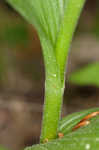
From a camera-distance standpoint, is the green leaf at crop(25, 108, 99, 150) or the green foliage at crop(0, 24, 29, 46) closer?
the green leaf at crop(25, 108, 99, 150)

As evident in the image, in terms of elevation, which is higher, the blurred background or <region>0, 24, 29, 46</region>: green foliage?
<region>0, 24, 29, 46</region>: green foliage

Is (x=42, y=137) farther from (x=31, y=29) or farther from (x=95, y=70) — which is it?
(x=31, y=29)

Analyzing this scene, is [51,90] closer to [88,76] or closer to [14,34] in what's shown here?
[88,76]

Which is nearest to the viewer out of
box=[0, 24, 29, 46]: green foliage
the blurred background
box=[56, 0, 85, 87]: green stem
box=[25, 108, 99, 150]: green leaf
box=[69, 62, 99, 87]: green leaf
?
box=[25, 108, 99, 150]: green leaf

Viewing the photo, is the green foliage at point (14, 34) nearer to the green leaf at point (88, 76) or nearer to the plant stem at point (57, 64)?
the green leaf at point (88, 76)

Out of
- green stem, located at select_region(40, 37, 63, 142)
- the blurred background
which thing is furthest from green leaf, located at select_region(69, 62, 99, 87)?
green stem, located at select_region(40, 37, 63, 142)

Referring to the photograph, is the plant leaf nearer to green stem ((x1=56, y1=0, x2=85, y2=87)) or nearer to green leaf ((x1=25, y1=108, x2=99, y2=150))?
green stem ((x1=56, y1=0, x2=85, y2=87))
